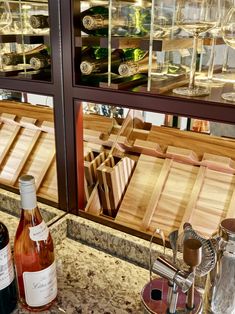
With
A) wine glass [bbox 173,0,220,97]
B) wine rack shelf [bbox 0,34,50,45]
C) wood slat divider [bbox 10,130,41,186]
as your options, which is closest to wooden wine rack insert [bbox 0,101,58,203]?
wood slat divider [bbox 10,130,41,186]

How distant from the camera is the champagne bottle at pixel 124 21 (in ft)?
2.78

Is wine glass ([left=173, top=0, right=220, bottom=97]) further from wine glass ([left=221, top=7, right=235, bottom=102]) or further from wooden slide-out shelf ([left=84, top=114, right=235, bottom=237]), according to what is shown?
wooden slide-out shelf ([left=84, top=114, right=235, bottom=237])

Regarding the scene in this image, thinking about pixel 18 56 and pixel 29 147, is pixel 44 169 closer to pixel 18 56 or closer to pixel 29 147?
pixel 29 147

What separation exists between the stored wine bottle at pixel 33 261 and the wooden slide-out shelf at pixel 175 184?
26cm

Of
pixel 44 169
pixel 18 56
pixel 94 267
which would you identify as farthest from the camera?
pixel 44 169

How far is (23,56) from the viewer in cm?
97

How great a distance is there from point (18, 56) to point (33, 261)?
579 millimetres

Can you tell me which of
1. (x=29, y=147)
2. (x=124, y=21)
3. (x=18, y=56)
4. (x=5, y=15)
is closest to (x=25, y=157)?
(x=29, y=147)

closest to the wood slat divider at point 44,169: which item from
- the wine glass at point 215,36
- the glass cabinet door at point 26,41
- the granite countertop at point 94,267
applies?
the granite countertop at point 94,267

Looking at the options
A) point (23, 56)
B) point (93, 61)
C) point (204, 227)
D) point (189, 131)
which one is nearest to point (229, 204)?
point (204, 227)

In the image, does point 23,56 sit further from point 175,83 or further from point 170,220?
point 170,220

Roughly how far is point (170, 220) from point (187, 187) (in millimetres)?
101

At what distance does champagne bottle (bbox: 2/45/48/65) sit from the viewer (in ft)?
3.11

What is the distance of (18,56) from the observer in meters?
0.98
